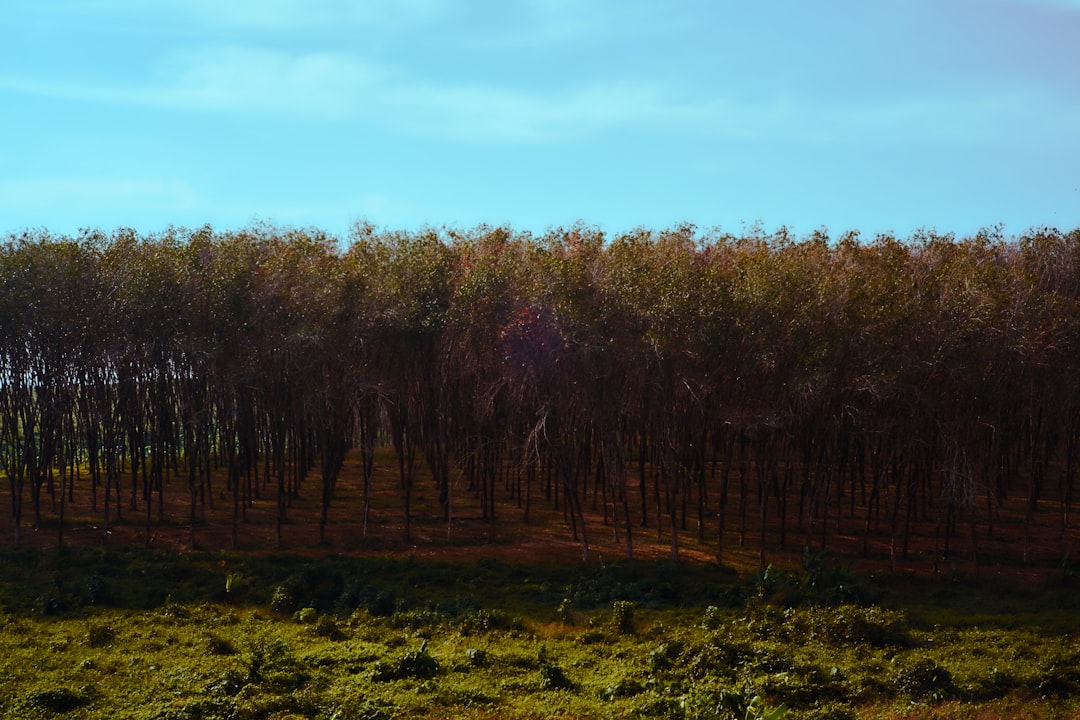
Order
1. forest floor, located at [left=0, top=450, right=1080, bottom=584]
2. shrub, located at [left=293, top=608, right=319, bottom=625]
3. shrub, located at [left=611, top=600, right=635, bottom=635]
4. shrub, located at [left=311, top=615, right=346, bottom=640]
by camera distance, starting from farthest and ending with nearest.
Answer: forest floor, located at [left=0, top=450, right=1080, bottom=584]
shrub, located at [left=293, top=608, right=319, bottom=625]
shrub, located at [left=611, top=600, right=635, bottom=635]
shrub, located at [left=311, top=615, right=346, bottom=640]

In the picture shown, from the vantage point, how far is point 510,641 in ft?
71.1

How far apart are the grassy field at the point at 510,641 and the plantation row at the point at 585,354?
3391mm

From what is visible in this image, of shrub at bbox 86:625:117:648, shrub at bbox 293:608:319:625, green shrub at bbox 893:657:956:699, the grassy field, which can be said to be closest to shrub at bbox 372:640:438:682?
the grassy field

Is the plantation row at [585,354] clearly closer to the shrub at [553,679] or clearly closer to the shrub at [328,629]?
the shrub at [328,629]

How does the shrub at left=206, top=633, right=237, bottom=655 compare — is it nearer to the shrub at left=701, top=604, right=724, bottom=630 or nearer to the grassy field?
the grassy field

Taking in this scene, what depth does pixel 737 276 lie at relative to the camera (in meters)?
30.0

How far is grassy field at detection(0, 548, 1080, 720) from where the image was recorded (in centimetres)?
1767

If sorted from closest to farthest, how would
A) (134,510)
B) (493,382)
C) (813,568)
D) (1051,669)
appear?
(1051,669) < (813,568) < (493,382) < (134,510)

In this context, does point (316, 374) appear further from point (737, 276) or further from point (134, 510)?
point (737, 276)

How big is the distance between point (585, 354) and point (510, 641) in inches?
363

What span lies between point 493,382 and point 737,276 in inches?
315

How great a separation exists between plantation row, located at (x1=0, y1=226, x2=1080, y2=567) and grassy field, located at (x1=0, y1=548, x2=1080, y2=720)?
3.39 metres

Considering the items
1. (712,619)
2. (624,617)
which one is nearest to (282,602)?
(624,617)

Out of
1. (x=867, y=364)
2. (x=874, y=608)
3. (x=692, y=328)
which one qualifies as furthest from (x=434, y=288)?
(x=874, y=608)
